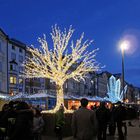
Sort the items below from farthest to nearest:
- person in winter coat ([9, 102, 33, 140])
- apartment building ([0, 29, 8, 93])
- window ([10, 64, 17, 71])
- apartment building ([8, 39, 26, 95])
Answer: window ([10, 64, 17, 71]) → apartment building ([8, 39, 26, 95]) → apartment building ([0, 29, 8, 93]) → person in winter coat ([9, 102, 33, 140])

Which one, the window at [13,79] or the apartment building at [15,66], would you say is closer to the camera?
the apartment building at [15,66]

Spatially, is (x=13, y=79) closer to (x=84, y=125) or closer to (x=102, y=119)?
(x=102, y=119)

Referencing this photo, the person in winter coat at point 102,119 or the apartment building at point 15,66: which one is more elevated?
the apartment building at point 15,66

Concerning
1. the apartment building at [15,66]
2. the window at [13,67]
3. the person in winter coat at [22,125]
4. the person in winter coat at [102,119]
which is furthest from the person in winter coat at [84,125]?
the window at [13,67]

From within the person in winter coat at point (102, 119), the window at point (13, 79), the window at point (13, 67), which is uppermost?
the window at point (13, 67)

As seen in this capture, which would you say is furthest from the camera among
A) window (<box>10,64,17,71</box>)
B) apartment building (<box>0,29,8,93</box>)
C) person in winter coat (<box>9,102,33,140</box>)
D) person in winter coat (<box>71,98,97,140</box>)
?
window (<box>10,64,17,71</box>)

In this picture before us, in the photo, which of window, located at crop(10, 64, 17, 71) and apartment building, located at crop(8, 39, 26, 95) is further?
window, located at crop(10, 64, 17, 71)

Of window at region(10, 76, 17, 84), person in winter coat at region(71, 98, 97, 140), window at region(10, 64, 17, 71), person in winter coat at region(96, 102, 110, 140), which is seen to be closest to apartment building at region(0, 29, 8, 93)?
window at region(10, 76, 17, 84)

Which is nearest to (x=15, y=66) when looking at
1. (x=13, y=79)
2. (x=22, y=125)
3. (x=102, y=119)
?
(x=13, y=79)

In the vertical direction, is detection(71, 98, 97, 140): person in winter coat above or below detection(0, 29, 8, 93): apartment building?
below

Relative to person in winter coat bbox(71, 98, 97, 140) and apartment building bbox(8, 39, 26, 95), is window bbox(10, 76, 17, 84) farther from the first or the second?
person in winter coat bbox(71, 98, 97, 140)

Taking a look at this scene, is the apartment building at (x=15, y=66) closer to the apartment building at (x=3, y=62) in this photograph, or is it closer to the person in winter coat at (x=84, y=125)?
the apartment building at (x=3, y=62)

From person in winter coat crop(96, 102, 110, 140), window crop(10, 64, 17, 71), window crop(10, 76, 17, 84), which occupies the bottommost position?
person in winter coat crop(96, 102, 110, 140)

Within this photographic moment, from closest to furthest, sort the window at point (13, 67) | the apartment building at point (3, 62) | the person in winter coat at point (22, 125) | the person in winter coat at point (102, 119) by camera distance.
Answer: the person in winter coat at point (22, 125)
the person in winter coat at point (102, 119)
the apartment building at point (3, 62)
the window at point (13, 67)
